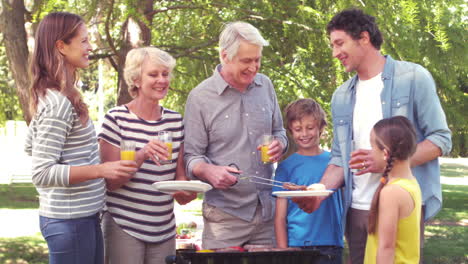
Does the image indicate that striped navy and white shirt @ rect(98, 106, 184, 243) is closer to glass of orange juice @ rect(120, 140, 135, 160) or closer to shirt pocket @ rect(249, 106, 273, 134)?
glass of orange juice @ rect(120, 140, 135, 160)

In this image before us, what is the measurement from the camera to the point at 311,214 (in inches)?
174

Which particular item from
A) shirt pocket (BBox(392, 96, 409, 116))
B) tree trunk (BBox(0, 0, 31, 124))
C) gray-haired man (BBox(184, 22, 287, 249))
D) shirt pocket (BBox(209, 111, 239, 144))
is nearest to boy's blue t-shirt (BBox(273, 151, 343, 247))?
gray-haired man (BBox(184, 22, 287, 249))

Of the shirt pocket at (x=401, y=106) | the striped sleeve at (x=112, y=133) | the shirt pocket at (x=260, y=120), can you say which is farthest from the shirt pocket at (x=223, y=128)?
the shirt pocket at (x=401, y=106)

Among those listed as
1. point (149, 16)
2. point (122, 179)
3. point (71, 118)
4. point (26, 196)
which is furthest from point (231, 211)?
point (26, 196)

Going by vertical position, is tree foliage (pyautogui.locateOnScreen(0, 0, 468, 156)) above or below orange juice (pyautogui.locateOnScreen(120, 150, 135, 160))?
above

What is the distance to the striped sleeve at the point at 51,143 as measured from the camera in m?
3.48

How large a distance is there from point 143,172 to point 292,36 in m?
5.41

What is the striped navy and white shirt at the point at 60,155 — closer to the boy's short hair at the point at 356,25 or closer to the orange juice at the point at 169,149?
the orange juice at the point at 169,149

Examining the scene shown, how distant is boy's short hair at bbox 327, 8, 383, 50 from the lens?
13.7ft

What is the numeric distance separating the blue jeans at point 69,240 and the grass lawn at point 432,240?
6346 mm

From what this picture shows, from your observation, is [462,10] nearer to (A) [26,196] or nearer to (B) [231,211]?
(B) [231,211]

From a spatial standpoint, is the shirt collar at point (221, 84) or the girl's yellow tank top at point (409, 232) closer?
the girl's yellow tank top at point (409, 232)

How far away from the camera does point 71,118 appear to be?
140 inches

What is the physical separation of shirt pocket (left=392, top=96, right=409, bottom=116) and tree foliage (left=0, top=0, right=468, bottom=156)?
1.94 metres
